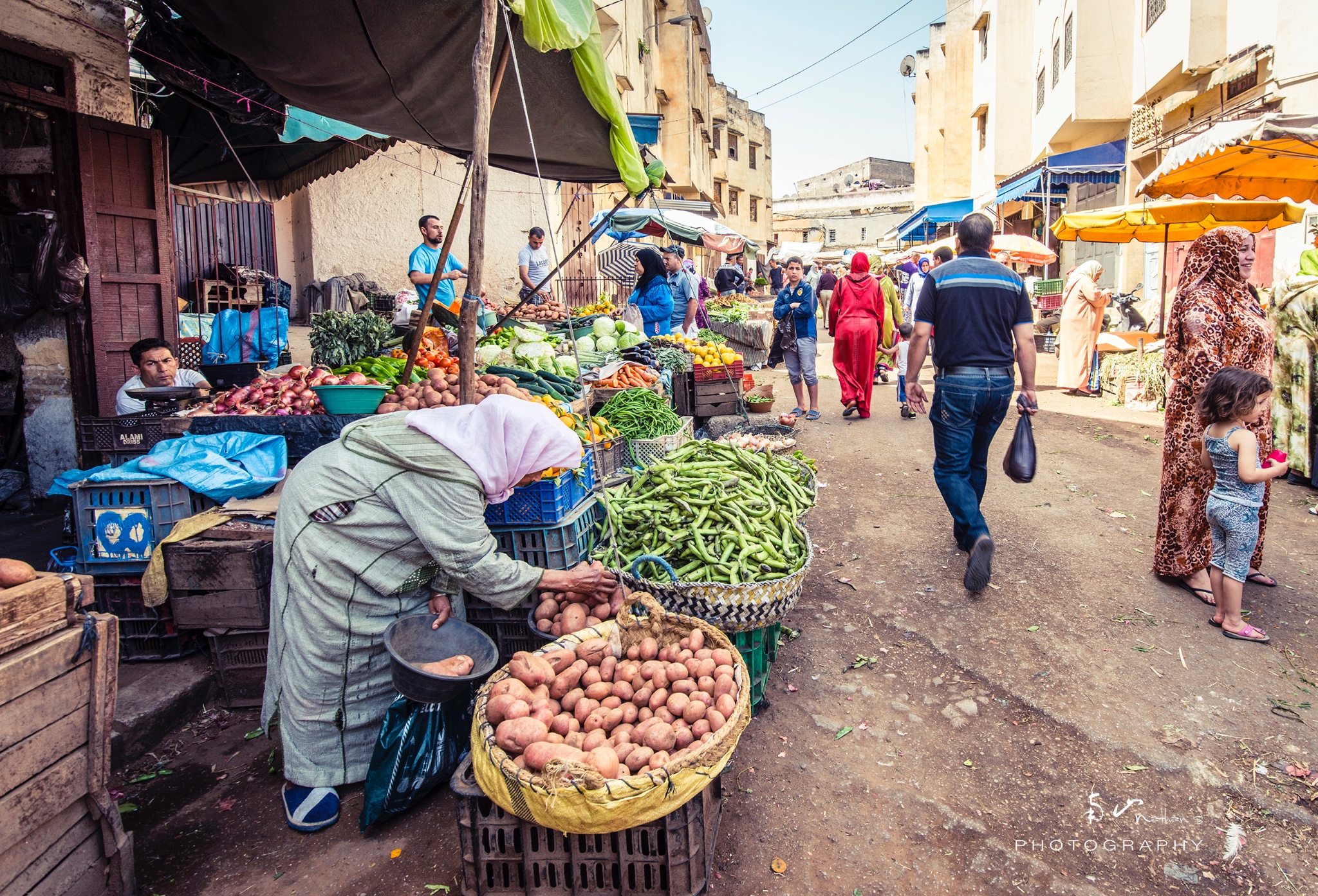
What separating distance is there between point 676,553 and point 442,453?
4.65ft

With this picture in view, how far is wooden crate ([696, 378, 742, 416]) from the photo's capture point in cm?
832

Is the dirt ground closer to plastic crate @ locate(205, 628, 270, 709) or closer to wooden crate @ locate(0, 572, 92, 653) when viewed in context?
plastic crate @ locate(205, 628, 270, 709)

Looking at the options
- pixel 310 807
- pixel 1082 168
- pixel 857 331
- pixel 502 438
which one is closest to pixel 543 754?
pixel 502 438

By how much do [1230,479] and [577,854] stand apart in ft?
13.0

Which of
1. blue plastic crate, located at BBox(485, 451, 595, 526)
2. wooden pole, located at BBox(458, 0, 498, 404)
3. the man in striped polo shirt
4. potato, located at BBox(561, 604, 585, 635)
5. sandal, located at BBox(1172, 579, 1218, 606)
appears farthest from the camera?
the man in striped polo shirt

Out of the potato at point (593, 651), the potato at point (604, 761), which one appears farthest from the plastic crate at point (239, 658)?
the potato at point (604, 761)

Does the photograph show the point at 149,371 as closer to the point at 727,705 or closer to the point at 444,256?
the point at 444,256

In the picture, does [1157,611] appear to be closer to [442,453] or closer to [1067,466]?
[1067,466]

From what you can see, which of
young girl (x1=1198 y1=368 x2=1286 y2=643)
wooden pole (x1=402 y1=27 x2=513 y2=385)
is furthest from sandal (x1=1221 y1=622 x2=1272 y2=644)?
wooden pole (x1=402 y1=27 x2=513 y2=385)

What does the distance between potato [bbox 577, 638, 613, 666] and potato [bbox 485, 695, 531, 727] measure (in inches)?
16.7

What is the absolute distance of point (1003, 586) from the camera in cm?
475

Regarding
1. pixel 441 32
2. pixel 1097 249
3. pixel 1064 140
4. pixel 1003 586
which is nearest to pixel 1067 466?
pixel 1003 586

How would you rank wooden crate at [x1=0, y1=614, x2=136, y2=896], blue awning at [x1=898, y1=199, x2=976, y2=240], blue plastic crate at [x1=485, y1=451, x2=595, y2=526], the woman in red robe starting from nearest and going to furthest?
wooden crate at [x1=0, y1=614, x2=136, y2=896], blue plastic crate at [x1=485, y1=451, x2=595, y2=526], the woman in red robe, blue awning at [x1=898, y1=199, x2=976, y2=240]

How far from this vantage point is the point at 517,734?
2258 millimetres
